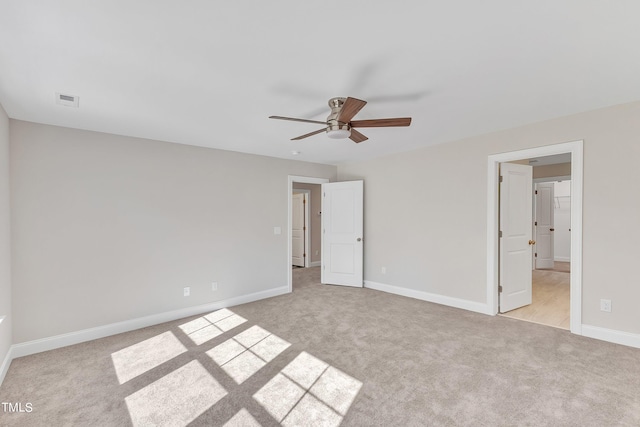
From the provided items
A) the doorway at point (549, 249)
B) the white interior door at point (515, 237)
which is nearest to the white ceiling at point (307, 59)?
the white interior door at point (515, 237)

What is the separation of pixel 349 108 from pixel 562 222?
9146mm

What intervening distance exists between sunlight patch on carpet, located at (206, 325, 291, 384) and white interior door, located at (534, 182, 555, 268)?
23.9ft

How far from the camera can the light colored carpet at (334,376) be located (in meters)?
1.91

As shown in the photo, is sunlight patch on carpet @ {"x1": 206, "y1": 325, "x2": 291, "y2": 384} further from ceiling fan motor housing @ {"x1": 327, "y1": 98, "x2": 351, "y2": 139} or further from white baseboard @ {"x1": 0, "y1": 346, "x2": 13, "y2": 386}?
ceiling fan motor housing @ {"x1": 327, "y1": 98, "x2": 351, "y2": 139}

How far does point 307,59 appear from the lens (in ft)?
6.28

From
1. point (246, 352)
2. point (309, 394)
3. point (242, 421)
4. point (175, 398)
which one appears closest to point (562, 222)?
point (309, 394)

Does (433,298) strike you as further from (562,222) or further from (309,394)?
(562,222)

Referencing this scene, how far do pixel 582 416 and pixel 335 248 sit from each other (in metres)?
4.01

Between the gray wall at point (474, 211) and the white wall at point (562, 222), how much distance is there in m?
5.98

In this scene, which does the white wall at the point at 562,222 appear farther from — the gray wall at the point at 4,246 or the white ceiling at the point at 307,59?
the gray wall at the point at 4,246

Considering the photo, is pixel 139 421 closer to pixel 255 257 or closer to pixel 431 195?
→ pixel 255 257

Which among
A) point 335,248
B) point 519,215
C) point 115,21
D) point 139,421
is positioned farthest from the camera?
point 335,248

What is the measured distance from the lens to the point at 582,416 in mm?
1867

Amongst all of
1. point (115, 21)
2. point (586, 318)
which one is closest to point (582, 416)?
point (586, 318)
